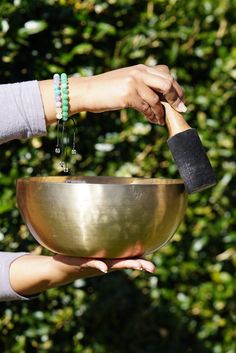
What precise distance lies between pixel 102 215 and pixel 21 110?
10.8 inches

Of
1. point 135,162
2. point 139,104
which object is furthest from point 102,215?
point 135,162

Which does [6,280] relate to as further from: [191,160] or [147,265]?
[191,160]

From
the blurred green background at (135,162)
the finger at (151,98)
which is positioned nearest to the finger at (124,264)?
the finger at (151,98)

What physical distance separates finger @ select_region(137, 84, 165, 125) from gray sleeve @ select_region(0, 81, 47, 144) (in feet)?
0.71

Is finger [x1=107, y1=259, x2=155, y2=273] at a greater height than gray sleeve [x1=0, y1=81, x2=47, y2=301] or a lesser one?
lesser

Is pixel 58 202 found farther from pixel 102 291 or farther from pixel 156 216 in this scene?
pixel 102 291

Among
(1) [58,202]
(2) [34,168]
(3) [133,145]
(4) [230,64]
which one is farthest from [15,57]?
(1) [58,202]

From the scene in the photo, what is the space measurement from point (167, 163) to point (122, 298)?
23.0 inches

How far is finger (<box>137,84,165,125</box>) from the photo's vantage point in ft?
4.76

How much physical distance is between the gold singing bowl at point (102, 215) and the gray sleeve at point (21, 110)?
0.39ft

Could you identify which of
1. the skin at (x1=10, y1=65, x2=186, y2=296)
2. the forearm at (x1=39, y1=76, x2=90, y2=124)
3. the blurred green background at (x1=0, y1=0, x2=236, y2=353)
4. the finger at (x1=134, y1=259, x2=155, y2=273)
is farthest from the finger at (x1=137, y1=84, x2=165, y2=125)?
the blurred green background at (x1=0, y1=0, x2=236, y2=353)

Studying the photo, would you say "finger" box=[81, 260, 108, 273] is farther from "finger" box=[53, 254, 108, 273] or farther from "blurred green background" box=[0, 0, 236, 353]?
"blurred green background" box=[0, 0, 236, 353]

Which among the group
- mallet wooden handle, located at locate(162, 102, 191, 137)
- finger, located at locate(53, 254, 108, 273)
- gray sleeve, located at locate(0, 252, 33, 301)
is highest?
mallet wooden handle, located at locate(162, 102, 191, 137)

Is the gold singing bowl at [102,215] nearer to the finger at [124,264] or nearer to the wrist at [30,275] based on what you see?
the finger at [124,264]
